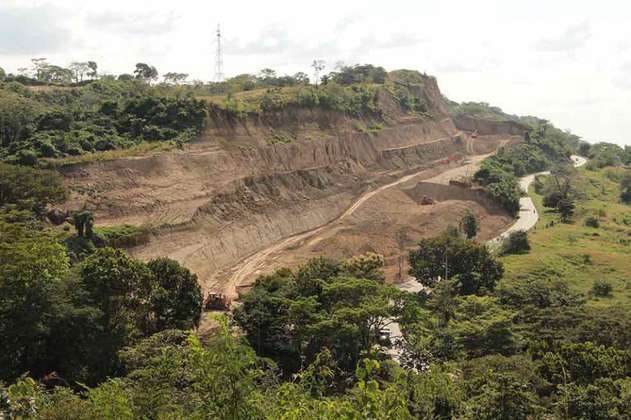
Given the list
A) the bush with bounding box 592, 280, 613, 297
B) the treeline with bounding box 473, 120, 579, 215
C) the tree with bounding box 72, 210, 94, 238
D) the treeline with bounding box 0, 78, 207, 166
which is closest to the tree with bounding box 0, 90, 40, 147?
the treeline with bounding box 0, 78, 207, 166

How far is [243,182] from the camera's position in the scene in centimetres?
5922

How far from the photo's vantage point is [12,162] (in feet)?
157

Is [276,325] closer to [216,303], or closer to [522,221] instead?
[216,303]

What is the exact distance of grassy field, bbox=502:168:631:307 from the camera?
49.6 metres

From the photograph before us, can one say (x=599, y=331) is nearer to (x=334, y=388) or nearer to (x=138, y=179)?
(x=334, y=388)

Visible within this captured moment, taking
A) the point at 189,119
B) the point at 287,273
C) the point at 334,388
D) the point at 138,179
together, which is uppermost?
the point at 189,119

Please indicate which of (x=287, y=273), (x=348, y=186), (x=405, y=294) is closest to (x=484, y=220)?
(x=348, y=186)

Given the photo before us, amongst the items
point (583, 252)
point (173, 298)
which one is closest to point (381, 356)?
point (173, 298)

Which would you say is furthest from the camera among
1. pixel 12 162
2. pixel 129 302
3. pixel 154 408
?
pixel 12 162

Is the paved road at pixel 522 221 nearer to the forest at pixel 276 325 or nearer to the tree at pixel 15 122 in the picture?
the forest at pixel 276 325

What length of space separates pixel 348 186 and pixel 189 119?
1909cm

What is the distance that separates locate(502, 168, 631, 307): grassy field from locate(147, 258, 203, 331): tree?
78.4ft

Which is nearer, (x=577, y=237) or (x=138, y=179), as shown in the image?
(x=138, y=179)

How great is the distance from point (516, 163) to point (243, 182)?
167ft
